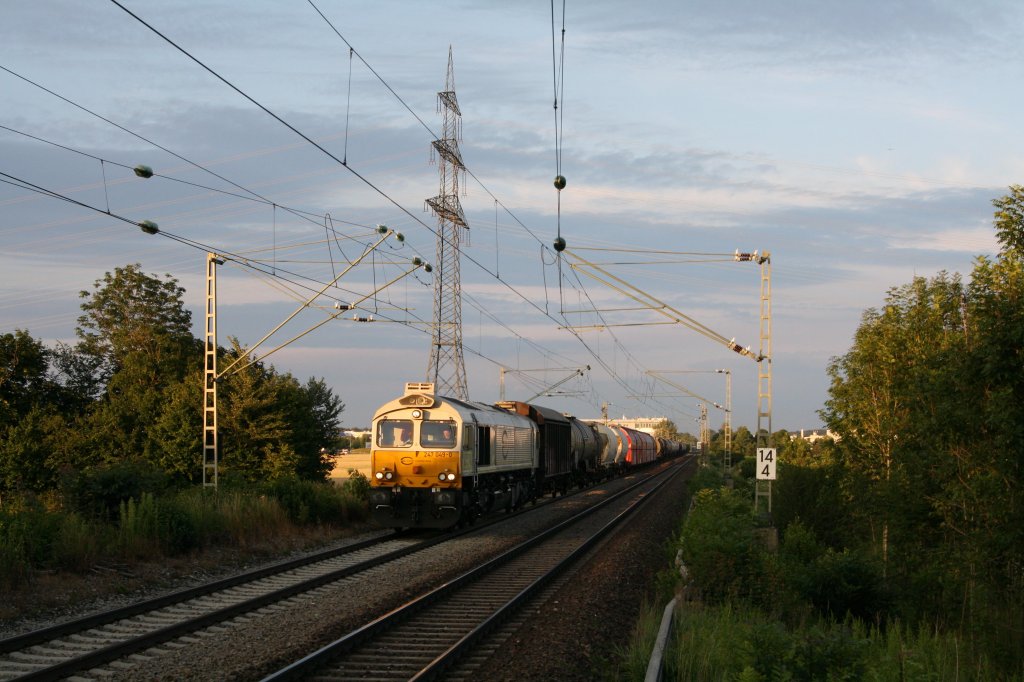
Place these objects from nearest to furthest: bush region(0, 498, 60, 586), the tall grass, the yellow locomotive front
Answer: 1. bush region(0, 498, 60, 586)
2. the tall grass
3. the yellow locomotive front

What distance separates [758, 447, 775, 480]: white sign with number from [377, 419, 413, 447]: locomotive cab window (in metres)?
8.63

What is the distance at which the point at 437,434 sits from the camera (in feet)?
78.1

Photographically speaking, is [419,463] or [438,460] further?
[419,463]

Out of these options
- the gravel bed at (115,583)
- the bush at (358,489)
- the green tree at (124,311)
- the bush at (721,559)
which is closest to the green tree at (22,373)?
the green tree at (124,311)

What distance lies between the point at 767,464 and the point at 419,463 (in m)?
8.45

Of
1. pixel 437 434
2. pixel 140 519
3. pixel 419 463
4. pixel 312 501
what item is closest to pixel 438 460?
pixel 419 463

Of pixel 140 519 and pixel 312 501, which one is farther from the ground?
pixel 140 519

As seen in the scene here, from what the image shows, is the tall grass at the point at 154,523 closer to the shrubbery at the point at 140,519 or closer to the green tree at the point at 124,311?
the shrubbery at the point at 140,519

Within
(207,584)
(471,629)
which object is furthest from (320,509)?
(471,629)

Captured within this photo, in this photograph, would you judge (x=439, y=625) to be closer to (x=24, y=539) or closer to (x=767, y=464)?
(x=24, y=539)

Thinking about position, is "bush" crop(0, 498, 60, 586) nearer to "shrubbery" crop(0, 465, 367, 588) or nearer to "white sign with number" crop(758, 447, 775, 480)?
"shrubbery" crop(0, 465, 367, 588)

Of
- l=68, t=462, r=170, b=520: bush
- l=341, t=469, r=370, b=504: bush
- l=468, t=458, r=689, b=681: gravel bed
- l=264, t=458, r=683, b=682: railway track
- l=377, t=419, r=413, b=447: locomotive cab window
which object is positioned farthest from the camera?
l=341, t=469, r=370, b=504: bush

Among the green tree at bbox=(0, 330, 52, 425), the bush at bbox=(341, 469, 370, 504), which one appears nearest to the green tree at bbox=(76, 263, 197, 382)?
the green tree at bbox=(0, 330, 52, 425)

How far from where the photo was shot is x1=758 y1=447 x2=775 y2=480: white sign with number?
842 inches
